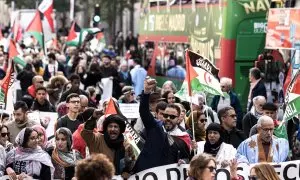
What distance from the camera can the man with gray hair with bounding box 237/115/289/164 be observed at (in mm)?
12031

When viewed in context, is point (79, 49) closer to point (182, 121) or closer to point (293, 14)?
point (293, 14)

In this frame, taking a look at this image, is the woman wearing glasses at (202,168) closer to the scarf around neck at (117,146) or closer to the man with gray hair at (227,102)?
the scarf around neck at (117,146)

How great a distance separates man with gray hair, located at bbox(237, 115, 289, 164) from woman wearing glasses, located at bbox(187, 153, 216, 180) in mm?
3239

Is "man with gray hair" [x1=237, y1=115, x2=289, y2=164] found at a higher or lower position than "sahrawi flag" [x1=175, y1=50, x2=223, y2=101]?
lower

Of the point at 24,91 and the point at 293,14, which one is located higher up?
the point at 293,14

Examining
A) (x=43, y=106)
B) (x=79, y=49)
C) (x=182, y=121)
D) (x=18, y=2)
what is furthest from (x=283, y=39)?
(x=18, y=2)

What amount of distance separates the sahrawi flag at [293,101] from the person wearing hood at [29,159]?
2.90 meters

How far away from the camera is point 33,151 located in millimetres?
11039

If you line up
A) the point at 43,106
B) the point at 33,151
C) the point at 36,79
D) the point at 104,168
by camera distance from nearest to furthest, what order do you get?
1. the point at 104,168
2. the point at 33,151
3. the point at 43,106
4. the point at 36,79

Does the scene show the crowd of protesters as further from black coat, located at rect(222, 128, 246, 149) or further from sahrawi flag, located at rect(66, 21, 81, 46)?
sahrawi flag, located at rect(66, 21, 81, 46)

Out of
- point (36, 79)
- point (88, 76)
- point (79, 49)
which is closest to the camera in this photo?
point (36, 79)

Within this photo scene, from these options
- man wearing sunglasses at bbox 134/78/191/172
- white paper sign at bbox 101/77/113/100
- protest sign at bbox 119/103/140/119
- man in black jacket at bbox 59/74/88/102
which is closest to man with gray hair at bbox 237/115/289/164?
man wearing sunglasses at bbox 134/78/191/172

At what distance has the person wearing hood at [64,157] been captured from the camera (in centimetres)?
1150

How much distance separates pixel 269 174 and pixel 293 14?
41.5ft
